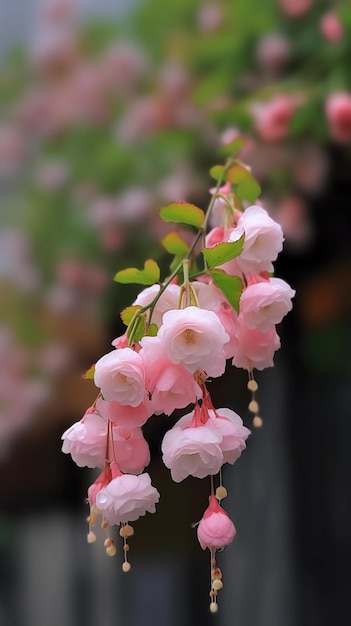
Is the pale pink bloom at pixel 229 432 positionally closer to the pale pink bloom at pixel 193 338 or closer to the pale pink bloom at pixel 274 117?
the pale pink bloom at pixel 193 338

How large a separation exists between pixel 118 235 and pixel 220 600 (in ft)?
1.89

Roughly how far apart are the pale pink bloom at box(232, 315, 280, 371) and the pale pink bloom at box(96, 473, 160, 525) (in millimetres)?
80

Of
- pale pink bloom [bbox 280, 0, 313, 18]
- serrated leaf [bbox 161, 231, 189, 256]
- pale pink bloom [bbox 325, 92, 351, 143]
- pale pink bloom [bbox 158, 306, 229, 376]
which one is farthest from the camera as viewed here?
pale pink bloom [bbox 280, 0, 313, 18]

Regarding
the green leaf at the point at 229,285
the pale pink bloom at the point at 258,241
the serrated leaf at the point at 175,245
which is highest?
the serrated leaf at the point at 175,245

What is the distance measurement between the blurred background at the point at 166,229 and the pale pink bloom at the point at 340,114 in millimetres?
46

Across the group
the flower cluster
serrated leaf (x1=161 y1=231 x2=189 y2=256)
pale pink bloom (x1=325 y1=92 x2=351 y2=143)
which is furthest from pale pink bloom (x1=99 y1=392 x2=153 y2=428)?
pale pink bloom (x1=325 y1=92 x2=351 y2=143)

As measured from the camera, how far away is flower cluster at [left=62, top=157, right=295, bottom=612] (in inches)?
13.6

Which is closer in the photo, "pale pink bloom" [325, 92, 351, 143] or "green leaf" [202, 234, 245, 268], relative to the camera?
"green leaf" [202, 234, 245, 268]

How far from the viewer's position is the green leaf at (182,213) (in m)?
0.41

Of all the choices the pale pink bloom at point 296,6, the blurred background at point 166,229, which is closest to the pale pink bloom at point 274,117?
the blurred background at point 166,229

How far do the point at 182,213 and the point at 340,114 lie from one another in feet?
1.50

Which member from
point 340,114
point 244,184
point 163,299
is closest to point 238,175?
point 244,184

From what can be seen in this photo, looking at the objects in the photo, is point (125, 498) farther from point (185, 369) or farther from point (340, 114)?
point (340, 114)

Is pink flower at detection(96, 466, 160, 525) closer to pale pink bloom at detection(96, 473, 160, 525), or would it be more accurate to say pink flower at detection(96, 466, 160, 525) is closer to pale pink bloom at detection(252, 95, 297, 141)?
pale pink bloom at detection(96, 473, 160, 525)
